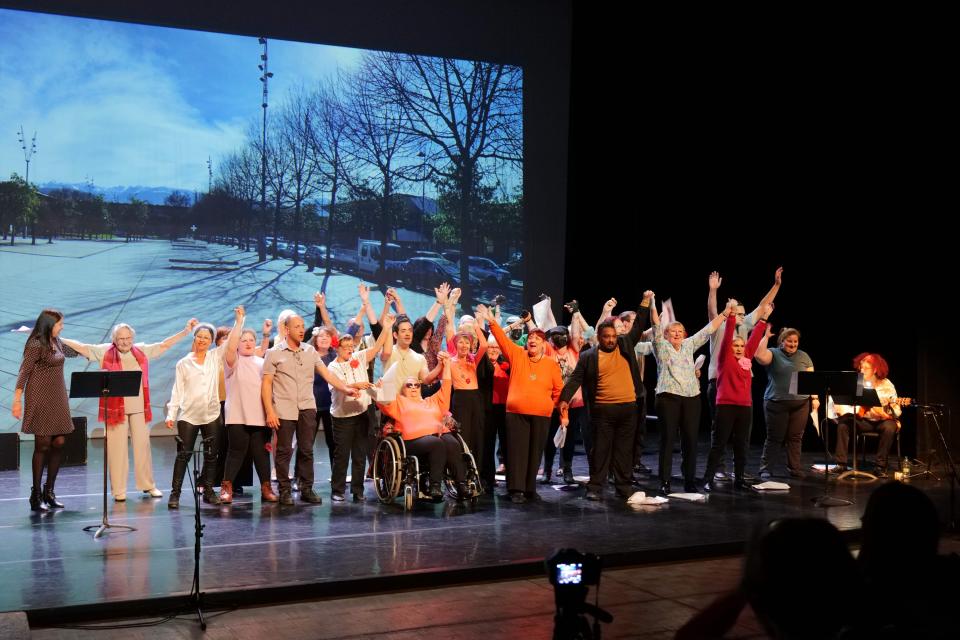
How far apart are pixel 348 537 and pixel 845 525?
10.8 ft

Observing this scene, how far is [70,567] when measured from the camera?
16.3 ft

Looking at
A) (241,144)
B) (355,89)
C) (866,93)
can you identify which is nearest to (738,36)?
(866,93)

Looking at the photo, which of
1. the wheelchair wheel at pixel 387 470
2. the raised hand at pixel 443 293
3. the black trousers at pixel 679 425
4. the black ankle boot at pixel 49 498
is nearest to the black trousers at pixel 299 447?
the wheelchair wheel at pixel 387 470

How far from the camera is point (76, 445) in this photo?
29.8 ft

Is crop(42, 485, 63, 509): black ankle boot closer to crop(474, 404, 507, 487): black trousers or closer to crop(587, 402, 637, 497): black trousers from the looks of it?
crop(474, 404, 507, 487): black trousers

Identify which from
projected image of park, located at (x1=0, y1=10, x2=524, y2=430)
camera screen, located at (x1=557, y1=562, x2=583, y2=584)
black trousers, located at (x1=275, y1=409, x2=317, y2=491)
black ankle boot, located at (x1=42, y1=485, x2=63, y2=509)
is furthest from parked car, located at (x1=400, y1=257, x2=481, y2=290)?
camera screen, located at (x1=557, y1=562, x2=583, y2=584)

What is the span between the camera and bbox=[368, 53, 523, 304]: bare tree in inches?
428

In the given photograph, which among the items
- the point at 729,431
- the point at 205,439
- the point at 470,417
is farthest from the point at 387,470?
the point at 729,431

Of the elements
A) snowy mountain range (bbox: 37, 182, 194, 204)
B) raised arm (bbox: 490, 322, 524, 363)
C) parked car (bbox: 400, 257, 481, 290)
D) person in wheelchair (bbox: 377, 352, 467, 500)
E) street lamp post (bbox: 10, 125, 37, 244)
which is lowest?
person in wheelchair (bbox: 377, 352, 467, 500)

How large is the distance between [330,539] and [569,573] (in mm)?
3547

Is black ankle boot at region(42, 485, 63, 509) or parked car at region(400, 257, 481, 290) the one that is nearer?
black ankle boot at region(42, 485, 63, 509)

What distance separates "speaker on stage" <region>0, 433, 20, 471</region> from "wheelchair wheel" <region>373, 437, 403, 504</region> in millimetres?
3968

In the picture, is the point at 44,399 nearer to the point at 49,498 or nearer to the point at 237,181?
the point at 49,498

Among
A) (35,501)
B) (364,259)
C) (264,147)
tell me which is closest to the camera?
(35,501)
